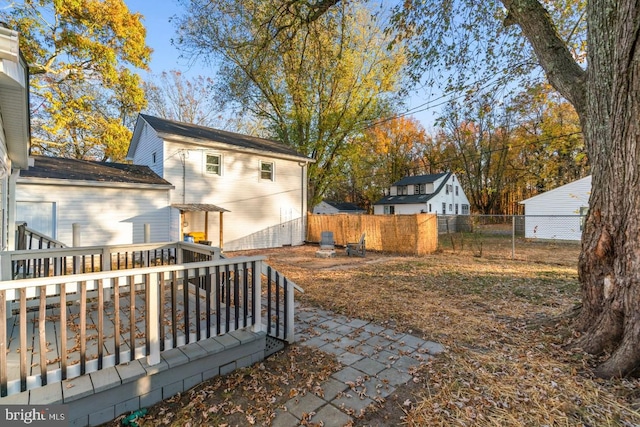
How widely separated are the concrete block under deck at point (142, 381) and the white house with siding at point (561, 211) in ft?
57.1

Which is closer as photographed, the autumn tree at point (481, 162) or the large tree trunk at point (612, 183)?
the large tree trunk at point (612, 183)

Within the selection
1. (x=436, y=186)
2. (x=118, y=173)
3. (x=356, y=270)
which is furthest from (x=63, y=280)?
(x=436, y=186)

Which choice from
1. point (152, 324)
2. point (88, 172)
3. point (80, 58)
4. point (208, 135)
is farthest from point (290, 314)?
point (80, 58)

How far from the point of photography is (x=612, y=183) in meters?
2.98

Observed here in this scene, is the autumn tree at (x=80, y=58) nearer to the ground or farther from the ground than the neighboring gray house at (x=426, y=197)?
farther from the ground

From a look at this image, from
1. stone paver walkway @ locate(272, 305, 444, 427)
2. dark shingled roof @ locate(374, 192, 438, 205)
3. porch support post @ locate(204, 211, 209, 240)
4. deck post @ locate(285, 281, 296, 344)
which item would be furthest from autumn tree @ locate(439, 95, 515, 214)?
deck post @ locate(285, 281, 296, 344)

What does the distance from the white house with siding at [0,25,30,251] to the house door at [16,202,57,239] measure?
387cm

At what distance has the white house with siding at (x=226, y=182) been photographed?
37.3 feet

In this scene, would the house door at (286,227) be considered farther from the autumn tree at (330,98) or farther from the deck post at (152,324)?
the deck post at (152,324)

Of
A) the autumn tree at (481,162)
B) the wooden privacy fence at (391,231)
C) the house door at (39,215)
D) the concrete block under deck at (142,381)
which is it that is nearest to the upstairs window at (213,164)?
the house door at (39,215)

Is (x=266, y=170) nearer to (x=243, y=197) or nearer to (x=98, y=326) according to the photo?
(x=243, y=197)

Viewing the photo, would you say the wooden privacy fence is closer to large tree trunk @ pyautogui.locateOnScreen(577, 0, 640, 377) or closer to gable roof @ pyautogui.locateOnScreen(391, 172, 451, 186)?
large tree trunk @ pyautogui.locateOnScreen(577, 0, 640, 377)

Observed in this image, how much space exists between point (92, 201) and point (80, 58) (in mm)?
6649

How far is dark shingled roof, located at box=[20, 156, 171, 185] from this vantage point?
9.16 metres
